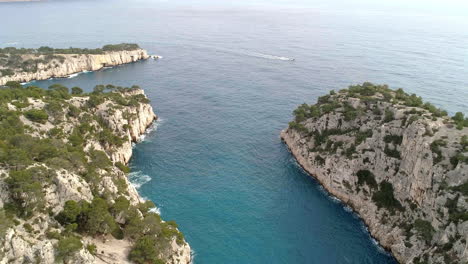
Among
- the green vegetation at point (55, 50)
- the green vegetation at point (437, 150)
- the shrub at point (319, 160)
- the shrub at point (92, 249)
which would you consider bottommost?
the shrub at point (92, 249)

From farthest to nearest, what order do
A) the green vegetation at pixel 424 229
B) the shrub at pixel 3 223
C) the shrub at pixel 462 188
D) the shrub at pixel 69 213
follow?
the green vegetation at pixel 424 229 → the shrub at pixel 462 188 → the shrub at pixel 69 213 → the shrub at pixel 3 223

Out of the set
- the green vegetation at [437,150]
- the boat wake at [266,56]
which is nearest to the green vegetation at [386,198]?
the green vegetation at [437,150]

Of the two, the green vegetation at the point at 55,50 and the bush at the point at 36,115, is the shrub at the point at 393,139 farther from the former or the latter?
the green vegetation at the point at 55,50

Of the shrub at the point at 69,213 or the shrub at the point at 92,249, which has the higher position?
the shrub at the point at 69,213

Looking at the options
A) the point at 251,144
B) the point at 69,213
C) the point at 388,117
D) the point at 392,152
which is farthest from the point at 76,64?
the point at 392,152

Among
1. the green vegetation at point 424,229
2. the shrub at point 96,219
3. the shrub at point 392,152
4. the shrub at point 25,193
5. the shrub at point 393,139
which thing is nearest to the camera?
the shrub at point 25,193

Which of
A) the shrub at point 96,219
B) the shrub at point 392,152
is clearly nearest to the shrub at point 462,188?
the shrub at point 392,152

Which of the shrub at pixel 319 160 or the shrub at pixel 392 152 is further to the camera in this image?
the shrub at pixel 319 160
